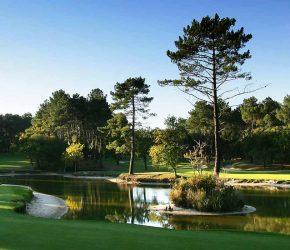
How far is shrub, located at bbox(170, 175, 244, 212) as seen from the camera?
2717cm

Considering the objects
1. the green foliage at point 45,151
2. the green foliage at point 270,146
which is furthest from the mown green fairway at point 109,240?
the green foliage at point 45,151

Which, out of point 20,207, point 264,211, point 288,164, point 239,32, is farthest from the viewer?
point 288,164

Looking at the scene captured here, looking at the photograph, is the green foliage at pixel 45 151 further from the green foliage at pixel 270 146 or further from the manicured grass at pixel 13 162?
the green foliage at pixel 270 146

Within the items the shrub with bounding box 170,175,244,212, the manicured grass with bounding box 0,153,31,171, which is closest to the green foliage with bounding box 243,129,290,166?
the manicured grass with bounding box 0,153,31,171

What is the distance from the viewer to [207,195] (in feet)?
90.6

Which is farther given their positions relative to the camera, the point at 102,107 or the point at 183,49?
the point at 102,107

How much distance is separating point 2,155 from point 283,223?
10620 centimetres

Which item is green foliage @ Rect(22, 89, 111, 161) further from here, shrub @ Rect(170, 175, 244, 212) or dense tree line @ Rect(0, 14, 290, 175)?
shrub @ Rect(170, 175, 244, 212)

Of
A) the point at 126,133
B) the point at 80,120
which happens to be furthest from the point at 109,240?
the point at 80,120

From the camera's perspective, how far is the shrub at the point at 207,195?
1070 inches

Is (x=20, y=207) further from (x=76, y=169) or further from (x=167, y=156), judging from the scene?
(x=76, y=169)

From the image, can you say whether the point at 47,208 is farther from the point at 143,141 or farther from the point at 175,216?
the point at 143,141

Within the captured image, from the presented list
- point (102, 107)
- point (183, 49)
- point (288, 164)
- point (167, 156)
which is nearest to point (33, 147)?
point (102, 107)

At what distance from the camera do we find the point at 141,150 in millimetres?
78625
